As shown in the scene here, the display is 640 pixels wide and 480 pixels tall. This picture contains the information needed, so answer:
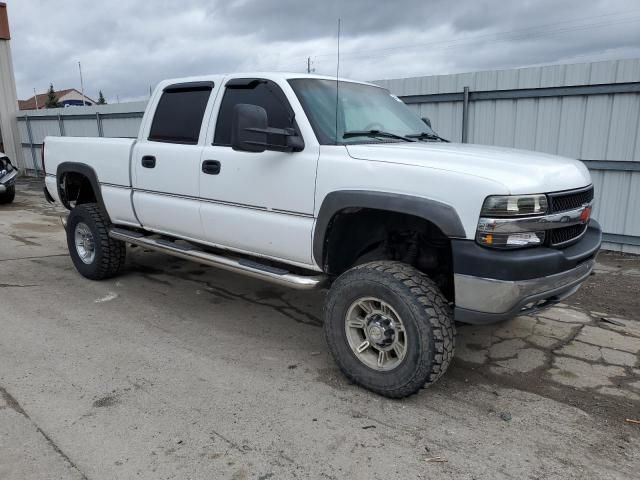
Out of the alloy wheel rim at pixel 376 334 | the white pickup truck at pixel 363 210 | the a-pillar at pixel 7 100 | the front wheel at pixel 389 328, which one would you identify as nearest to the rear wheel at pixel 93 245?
the white pickup truck at pixel 363 210

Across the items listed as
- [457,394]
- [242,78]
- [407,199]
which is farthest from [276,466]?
[242,78]

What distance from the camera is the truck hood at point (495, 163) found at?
116 inches

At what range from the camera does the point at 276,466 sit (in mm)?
2691

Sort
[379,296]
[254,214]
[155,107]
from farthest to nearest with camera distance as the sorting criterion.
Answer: [155,107]
[254,214]
[379,296]

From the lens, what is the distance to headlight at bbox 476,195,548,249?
285 cm

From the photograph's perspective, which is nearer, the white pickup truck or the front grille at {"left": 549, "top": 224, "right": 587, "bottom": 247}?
the white pickup truck

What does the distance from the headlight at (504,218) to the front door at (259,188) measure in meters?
1.20

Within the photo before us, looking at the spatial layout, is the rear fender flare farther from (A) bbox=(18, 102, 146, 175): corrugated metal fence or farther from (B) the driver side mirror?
(A) bbox=(18, 102, 146, 175): corrugated metal fence

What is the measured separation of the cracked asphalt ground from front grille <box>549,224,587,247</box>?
105 centimetres

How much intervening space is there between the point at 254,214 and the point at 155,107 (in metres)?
1.90

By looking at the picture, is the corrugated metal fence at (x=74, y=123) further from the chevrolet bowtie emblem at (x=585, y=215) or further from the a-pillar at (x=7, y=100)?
the chevrolet bowtie emblem at (x=585, y=215)

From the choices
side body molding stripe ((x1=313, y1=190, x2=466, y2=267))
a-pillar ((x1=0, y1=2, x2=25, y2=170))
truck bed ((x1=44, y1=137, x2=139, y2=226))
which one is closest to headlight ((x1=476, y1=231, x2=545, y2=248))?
side body molding stripe ((x1=313, y1=190, x2=466, y2=267))

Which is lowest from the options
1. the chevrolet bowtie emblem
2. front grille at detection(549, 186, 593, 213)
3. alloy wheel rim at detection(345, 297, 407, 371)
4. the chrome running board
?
alloy wheel rim at detection(345, 297, 407, 371)

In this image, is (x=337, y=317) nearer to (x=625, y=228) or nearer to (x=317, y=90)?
(x=317, y=90)
